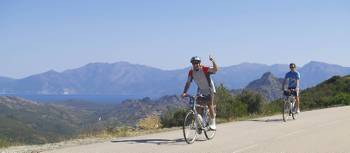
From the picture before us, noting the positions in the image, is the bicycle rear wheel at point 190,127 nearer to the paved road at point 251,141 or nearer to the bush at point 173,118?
the paved road at point 251,141

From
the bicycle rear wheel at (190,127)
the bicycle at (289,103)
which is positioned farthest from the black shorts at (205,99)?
the bicycle at (289,103)

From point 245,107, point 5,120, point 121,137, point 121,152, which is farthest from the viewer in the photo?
point 5,120

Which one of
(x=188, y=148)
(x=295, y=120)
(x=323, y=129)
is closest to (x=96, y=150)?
(x=188, y=148)

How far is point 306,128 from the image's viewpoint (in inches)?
689

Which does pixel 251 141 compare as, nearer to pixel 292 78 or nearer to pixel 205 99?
pixel 205 99

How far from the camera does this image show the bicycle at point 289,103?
2073 centimetres

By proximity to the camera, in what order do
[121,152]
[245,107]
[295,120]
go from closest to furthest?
[121,152] → [295,120] → [245,107]

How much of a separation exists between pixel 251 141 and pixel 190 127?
163 cm

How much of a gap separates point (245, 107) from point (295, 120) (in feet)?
18.1

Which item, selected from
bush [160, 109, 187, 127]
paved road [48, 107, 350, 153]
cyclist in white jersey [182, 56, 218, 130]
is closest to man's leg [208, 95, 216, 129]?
cyclist in white jersey [182, 56, 218, 130]

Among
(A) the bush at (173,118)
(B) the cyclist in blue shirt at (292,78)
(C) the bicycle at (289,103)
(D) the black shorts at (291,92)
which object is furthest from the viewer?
(A) the bush at (173,118)

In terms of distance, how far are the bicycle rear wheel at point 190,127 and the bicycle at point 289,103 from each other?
777 cm

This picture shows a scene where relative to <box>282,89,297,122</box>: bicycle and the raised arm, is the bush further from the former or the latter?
the raised arm

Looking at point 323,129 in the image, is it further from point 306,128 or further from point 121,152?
point 121,152
